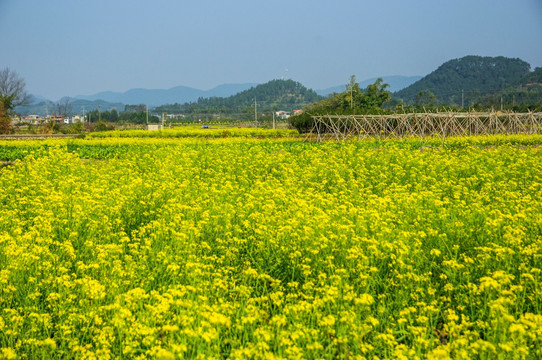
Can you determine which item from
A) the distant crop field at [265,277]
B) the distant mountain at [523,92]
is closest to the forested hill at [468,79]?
the distant mountain at [523,92]

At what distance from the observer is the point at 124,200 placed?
8.54 metres

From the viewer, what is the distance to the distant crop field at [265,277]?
4176mm

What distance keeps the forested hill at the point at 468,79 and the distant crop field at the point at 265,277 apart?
154 meters

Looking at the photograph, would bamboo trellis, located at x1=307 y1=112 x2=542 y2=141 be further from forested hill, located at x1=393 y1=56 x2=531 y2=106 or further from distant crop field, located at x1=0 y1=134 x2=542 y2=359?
forested hill, located at x1=393 y1=56 x2=531 y2=106

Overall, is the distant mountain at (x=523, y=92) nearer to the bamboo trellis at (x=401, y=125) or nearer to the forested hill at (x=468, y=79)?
the forested hill at (x=468, y=79)

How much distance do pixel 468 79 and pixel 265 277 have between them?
188 m

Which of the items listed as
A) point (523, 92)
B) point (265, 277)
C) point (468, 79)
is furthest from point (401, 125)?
point (468, 79)

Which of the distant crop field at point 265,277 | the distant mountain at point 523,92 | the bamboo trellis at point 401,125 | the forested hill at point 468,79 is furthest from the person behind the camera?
the forested hill at point 468,79

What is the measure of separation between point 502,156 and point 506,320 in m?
12.5

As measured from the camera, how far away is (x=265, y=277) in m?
5.62

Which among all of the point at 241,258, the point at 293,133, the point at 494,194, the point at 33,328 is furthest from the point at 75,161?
the point at 293,133

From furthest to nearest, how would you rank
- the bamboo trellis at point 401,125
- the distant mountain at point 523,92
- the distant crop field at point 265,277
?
the distant mountain at point 523,92 → the bamboo trellis at point 401,125 → the distant crop field at point 265,277

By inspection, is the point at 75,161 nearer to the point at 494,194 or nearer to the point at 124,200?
the point at 124,200

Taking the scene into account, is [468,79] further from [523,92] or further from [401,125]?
[401,125]
